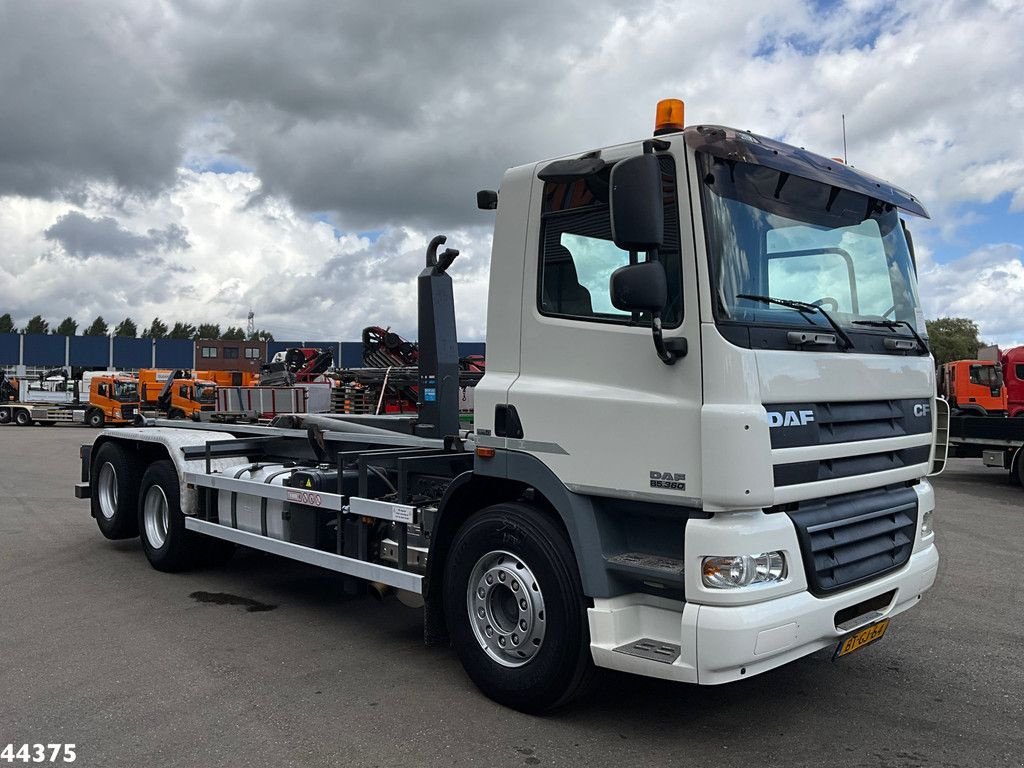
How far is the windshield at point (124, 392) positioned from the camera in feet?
121

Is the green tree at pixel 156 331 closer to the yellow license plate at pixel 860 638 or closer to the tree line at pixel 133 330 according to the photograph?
the tree line at pixel 133 330

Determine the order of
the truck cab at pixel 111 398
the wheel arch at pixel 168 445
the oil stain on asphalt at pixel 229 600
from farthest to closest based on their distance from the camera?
the truck cab at pixel 111 398 < the wheel arch at pixel 168 445 < the oil stain on asphalt at pixel 229 600

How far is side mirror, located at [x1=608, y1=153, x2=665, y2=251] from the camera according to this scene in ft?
11.9

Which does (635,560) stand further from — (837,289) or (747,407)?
(837,289)

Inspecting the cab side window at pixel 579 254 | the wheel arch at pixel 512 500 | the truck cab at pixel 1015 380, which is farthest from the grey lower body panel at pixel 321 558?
the truck cab at pixel 1015 380

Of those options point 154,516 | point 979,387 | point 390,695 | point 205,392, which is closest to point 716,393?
point 390,695

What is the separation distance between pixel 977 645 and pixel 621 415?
3517 millimetres

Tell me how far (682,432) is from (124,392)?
125 ft

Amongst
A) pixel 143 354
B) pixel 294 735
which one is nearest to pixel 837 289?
pixel 294 735

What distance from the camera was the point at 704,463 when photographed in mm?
3660

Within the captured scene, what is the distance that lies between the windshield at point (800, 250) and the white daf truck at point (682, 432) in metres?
0.01

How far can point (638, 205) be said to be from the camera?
364 centimetres

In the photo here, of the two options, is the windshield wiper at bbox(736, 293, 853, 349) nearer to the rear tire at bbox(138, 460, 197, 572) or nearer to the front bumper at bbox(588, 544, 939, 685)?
the front bumper at bbox(588, 544, 939, 685)

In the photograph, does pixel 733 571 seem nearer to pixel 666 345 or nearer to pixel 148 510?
pixel 666 345
